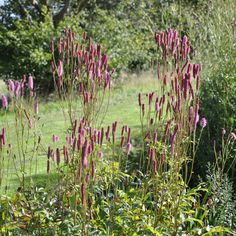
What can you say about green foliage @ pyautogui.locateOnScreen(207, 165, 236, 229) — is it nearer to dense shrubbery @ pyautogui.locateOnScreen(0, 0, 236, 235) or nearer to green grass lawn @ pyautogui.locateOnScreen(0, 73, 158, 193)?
dense shrubbery @ pyautogui.locateOnScreen(0, 0, 236, 235)

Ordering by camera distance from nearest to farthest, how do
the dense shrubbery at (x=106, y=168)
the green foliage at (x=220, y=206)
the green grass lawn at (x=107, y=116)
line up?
the dense shrubbery at (x=106, y=168), the green foliage at (x=220, y=206), the green grass lawn at (x=107, y=116)

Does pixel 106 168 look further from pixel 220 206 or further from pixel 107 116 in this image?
pixel 107 116

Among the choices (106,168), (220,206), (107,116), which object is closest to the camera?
(106,168)

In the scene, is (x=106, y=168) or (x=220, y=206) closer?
(x=106, y=168)

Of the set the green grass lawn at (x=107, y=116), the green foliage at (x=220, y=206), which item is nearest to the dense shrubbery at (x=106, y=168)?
the green foliage at (x=220, y=206)

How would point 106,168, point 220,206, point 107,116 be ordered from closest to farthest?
point 106,168 < point 220,206 < point 107,116

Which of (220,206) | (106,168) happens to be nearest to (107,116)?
(220,206)

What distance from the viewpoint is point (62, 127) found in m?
10.5

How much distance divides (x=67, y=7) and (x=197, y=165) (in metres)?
11.7

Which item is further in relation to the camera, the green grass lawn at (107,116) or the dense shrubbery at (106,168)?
the green grass lawn at (107,116)

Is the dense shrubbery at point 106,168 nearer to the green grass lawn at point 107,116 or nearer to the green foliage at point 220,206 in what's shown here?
the green foliage at point 220,206

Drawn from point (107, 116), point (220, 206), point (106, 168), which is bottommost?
point (107, 116)


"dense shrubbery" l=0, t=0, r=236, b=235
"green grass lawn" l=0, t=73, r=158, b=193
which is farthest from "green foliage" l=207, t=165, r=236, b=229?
"green grass lawn" l=0, t=73, r=158, b=193

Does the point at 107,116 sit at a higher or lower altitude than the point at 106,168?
lower
